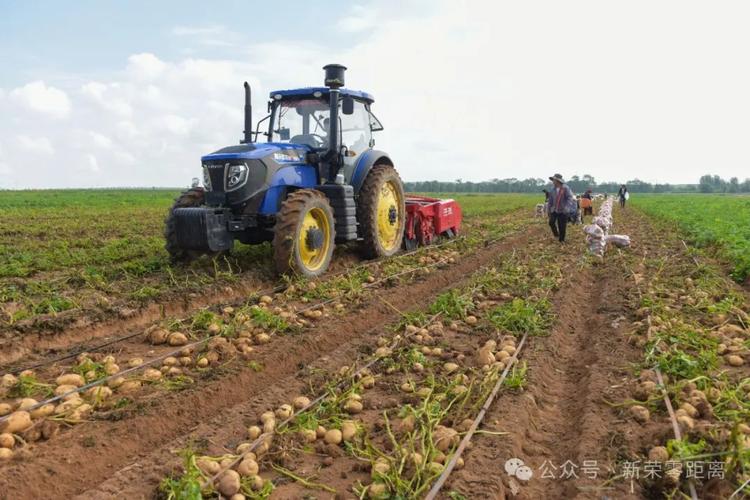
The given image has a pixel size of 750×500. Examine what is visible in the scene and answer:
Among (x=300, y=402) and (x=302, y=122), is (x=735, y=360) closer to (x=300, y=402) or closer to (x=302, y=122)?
(x=300, y=402)

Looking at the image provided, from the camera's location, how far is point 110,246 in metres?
10.8

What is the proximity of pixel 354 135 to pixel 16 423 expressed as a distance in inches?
254

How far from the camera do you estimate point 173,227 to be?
7.48 meters

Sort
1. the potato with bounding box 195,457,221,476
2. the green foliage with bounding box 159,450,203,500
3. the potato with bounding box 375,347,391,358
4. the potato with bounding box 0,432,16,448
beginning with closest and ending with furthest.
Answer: the green foliage with bounding box 159,450,203,500, the potato with bounding box 195,457,221,476, the potato with bounding box 0,432,16,448, the potato with bounding box 375,347,391,358

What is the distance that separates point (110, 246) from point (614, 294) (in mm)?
8809

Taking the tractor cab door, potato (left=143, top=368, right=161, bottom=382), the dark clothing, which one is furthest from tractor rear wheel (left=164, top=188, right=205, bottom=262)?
the dark clothing

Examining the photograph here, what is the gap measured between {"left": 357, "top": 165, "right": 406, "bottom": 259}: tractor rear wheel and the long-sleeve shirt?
382 cm

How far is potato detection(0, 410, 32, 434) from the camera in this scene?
3283mm

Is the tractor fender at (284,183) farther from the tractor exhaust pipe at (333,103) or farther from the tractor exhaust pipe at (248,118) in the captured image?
the tractor exhaust pipe at (248,118)

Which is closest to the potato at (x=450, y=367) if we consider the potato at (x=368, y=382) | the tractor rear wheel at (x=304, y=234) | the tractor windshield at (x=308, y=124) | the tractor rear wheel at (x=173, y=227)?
the potato at (x=368, y=382)

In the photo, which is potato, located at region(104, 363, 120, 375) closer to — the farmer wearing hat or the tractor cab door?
the tractor cab door

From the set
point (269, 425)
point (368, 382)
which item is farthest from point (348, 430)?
point (368, 382)

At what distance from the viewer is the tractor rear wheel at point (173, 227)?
303 inches

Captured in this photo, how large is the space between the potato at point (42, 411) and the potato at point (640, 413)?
145 inches
